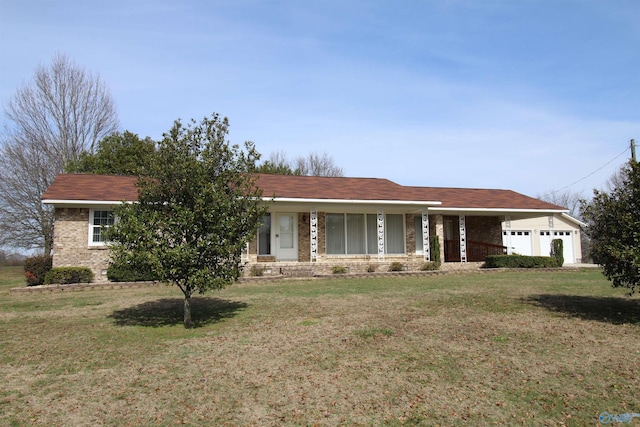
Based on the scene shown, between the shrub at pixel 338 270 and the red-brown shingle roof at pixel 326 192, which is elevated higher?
the red-brown shingle roof at pixel 326 192

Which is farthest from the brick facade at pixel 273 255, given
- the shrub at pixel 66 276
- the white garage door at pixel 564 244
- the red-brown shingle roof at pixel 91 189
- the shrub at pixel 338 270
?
the white garage door at pixel 564 244

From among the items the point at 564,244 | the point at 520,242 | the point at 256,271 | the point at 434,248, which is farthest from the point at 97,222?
the point at 564,244

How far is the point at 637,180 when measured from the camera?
28.9 ft

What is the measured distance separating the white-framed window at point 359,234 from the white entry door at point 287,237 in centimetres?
161

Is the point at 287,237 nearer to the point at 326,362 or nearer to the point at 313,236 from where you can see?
the point at 313,236

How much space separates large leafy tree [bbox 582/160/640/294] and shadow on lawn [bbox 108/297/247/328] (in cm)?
793

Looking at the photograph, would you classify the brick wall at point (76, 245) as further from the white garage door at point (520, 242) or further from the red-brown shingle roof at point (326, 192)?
the white garage door at point (520, 242)

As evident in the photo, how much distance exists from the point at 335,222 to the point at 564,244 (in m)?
16.8

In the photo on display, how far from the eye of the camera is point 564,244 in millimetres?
28703

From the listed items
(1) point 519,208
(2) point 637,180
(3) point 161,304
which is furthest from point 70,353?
(1) point 519,208

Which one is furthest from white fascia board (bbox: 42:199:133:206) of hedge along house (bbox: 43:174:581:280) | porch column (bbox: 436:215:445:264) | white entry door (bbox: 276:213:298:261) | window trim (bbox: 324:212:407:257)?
porch column (bbox: 436:215:445:264)

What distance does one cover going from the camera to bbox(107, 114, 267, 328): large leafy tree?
8.48m

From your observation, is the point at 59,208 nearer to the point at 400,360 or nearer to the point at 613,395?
the point at 400,360

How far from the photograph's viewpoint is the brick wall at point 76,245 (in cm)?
1716
